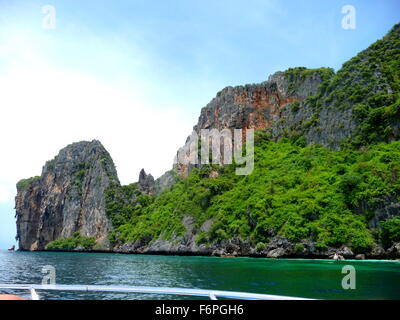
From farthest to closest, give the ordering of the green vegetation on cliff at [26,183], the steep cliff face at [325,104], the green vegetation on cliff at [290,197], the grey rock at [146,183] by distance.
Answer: the green vegetation on cliff at [26,183] < the grey rock at [146,183] < the steep cliff face at [325,104] < the green vegetation on cliff at [290,197]

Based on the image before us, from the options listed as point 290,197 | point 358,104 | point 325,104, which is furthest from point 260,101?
point 290,197

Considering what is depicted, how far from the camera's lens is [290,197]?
76562mm

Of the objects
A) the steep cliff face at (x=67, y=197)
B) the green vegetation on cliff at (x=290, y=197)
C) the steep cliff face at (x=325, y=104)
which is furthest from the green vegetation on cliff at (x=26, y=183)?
the steep cliff face at (x=325, y=104)

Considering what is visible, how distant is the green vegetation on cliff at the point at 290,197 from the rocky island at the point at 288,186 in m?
0.26

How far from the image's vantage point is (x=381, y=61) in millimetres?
96375

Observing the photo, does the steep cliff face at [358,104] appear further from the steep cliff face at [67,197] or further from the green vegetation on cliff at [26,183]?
the green vegetation on cliff at [26,183]

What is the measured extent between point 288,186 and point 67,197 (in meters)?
130

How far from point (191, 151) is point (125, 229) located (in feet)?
131

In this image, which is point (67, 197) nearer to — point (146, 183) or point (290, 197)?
point (146, 183)

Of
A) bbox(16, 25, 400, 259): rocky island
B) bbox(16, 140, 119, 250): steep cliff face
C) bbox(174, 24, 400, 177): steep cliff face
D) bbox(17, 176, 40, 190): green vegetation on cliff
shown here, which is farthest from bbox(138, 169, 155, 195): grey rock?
bbox(17, 176, 40, 190): green vegetation on cliff

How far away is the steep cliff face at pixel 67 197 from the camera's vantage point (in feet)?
524

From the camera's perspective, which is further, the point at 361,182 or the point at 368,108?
the point at 368,108
